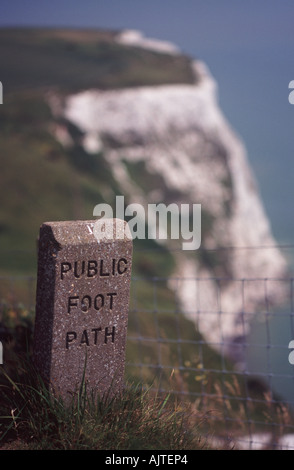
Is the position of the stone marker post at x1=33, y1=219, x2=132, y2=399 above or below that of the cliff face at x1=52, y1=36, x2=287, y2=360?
below

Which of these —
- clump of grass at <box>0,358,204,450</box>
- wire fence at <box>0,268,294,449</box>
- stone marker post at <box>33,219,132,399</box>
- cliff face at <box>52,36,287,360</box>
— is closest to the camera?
clump of grass at <box>0,358,204,450</box>

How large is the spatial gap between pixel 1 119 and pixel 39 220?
19454mm

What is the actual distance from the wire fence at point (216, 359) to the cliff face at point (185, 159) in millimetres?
5324

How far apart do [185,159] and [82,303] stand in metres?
80.7

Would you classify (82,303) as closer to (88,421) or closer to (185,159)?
(88,421)

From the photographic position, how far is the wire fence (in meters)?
5.94

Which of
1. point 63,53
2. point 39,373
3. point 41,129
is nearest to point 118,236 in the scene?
point 39,373

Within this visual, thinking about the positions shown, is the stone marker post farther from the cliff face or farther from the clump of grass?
the cliff face

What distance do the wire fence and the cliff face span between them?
532 cm

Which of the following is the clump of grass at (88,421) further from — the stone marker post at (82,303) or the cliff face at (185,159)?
the cliff face at (185,159)

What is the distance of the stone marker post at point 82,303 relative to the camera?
454 cm

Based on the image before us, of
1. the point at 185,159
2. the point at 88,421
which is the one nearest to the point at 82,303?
the point at 88,421

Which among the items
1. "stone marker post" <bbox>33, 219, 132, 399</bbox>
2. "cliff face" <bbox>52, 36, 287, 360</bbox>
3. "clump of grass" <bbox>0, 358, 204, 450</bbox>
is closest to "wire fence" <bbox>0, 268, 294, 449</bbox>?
"clump of grass" <bbox>0, 358, 204, 450</bbox>

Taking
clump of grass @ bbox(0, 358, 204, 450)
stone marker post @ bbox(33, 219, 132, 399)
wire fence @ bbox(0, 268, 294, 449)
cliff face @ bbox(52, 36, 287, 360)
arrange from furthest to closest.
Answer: cliff face @ bbox(52, 36, 287, 360) < wire fence @ bbox(0, 268, 294, 449) < stone marker post @ bbox(33, 219, 132, 399) < clump of grass @ bbox(0, 358, 204, 450)
